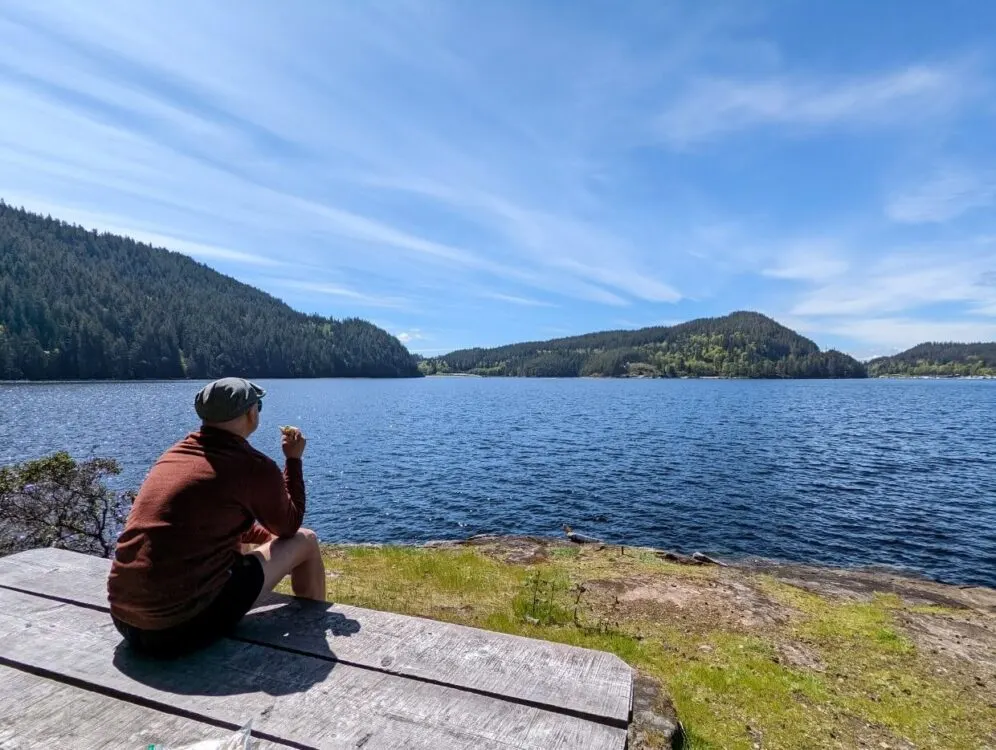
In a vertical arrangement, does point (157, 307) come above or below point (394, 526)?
above

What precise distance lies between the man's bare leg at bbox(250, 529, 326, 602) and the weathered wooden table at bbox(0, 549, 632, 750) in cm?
36

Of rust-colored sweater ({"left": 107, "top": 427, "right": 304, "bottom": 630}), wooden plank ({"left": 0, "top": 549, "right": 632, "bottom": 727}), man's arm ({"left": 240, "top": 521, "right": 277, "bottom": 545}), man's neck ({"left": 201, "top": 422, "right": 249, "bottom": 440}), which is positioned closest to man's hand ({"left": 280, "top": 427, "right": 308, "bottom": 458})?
rust-colored sweater ({"left": 107, "top": 427, "right": 304, "bottom": 630})

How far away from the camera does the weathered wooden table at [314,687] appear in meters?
2.63

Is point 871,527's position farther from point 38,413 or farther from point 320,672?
point 38,413

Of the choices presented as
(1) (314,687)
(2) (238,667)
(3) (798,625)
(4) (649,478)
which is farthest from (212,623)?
(4) (649,478)

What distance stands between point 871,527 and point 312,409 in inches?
3145

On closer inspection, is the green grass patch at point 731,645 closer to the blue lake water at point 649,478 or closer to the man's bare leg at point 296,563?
the man's bare leg at point 296,563

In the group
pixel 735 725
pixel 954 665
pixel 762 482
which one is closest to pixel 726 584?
pixel 954 665

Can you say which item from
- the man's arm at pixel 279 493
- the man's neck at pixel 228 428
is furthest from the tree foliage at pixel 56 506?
the man's neck at pixel 228 428

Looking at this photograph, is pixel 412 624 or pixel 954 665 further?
pixel 954 665

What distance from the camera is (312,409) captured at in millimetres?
88125

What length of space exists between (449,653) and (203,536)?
190 centimetres

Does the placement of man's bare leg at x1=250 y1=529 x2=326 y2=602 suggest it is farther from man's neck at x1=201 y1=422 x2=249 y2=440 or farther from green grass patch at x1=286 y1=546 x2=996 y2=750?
green grass patch at x1=286 y1=546 x2=996 y2=750

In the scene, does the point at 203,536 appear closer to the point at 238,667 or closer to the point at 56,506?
the point at 238,667
